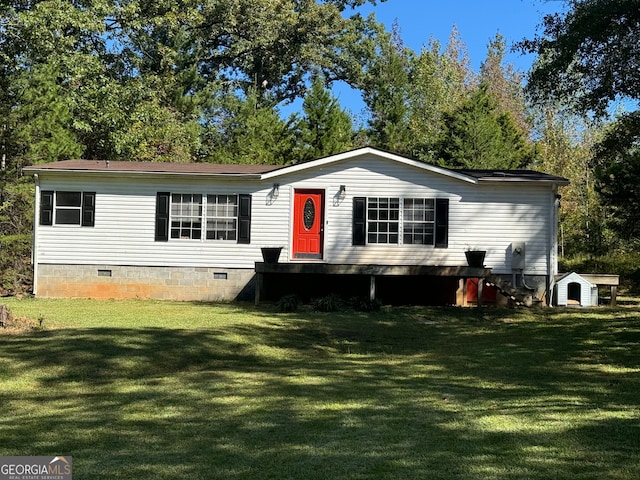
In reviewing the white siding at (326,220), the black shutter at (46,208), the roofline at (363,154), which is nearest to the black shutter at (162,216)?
the white siding at (326,220)

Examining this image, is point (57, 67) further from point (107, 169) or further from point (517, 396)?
point (517, 396)

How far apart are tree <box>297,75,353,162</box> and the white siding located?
1035 cm

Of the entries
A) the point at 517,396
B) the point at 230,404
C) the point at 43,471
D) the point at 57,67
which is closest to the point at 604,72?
the point at 517,396

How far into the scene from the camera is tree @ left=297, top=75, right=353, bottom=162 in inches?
1078

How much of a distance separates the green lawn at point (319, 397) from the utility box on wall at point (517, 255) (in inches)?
140

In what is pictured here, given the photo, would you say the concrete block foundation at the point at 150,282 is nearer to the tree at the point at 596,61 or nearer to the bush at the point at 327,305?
the bush at the point at 327,305

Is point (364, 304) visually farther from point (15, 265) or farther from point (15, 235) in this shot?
point (15, 265)

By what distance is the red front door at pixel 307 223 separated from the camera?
17172 millimetres

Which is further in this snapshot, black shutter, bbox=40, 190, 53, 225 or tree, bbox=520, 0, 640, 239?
black shutter, bbox=40, 190, 53, 225

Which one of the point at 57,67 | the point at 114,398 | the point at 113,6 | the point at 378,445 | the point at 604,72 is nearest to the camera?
the point at 378,445

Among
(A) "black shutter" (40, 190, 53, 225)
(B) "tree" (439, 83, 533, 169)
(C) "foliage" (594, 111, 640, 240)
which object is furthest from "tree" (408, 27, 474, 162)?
(A) "black shutter" (40, 190, 53, 225)

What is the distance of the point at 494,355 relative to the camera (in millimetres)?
9945

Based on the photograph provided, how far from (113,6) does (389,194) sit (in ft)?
52.6

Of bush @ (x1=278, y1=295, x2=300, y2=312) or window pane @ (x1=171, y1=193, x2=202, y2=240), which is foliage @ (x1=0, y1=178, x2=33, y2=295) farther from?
bush @ (x1=278, y1=295, x2=300, y2=312)
